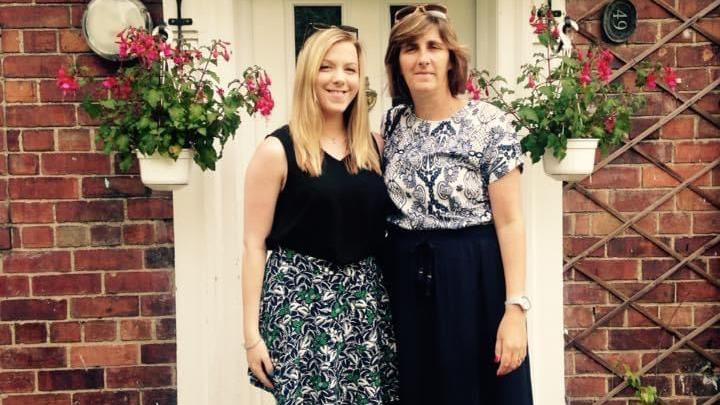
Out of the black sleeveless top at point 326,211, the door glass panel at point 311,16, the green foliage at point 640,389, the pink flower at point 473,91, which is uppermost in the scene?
the door glass panel at point 311,16

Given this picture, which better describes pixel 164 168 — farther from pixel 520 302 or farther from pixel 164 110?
pixel 520 302

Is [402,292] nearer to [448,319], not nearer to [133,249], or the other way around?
[448,319]

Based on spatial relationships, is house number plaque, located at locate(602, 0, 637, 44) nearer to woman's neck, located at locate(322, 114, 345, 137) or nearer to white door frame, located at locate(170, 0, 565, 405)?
white door frame, located at locate(170, 0, 565, 405)

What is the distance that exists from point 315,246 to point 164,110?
2.29 ft

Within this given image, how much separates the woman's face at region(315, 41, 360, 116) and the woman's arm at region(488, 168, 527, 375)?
49 cm

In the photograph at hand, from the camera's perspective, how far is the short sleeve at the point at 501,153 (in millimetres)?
2023

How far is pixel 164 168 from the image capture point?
7.73 ft

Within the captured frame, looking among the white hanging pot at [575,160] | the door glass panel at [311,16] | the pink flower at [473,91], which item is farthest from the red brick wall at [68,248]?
the white hanging pot at [575,160]

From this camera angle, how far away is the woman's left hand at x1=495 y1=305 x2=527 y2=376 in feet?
6.70

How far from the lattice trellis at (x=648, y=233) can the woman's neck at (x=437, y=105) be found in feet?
2.79

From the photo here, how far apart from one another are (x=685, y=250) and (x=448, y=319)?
4.17ft

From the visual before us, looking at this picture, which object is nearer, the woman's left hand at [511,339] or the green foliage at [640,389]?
the woman's left hand at [511,339]

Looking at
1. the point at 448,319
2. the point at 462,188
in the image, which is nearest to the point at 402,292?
the point at 448,319

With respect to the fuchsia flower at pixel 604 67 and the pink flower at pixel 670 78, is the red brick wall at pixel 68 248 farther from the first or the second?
the pink flower at pixel 670 78
